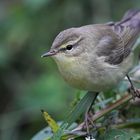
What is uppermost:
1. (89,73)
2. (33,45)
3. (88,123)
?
(33,45)

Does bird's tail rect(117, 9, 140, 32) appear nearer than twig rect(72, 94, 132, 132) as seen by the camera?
No

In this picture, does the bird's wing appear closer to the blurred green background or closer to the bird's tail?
the bird's tail

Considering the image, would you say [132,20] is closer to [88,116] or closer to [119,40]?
[119,40]

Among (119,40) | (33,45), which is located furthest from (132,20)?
(33,45)

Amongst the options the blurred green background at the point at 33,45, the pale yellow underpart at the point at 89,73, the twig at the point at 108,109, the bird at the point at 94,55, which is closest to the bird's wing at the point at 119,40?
the bird at the point at 94,55

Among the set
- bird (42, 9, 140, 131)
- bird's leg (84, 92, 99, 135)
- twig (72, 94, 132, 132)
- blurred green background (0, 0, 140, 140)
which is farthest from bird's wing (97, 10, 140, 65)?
blurred green background (0, 0, 140, 140)
